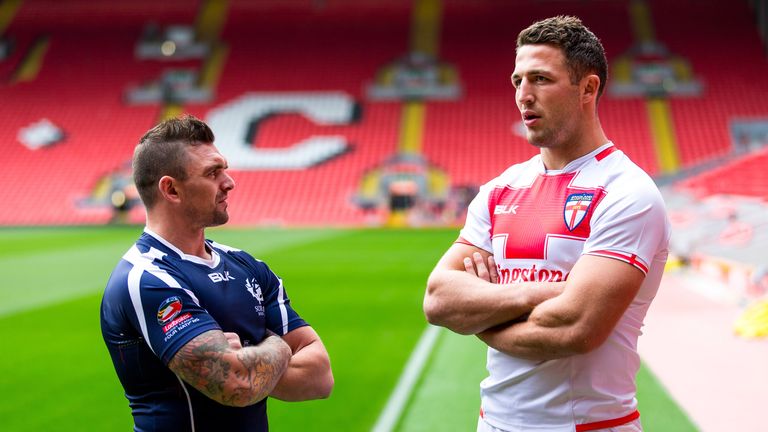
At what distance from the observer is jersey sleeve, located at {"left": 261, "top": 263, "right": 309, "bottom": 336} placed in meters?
3.00

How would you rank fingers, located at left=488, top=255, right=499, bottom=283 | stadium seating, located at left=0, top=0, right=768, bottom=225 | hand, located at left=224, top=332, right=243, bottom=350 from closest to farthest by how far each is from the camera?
hand, located at left=224, top=332, right=243, bottom=350 < fingers, located at left=488, top=255, right=499, bottom=283 < stadium seating, located at left=0, top=0, right=768, bottom=225

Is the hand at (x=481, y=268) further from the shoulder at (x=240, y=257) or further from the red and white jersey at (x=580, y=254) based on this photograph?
the shoulder at (x=240, y=257)

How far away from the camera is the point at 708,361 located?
24.2 feet

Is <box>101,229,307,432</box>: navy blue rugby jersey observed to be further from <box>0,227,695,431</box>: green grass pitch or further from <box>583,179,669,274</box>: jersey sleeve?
<box>0,227,695,431</box>: green grass pitch

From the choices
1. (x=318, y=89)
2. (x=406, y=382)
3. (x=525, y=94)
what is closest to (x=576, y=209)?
(x=525, y=94)

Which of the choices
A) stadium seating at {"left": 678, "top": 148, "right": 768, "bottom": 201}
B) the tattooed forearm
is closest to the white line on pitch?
the tattooed forearm

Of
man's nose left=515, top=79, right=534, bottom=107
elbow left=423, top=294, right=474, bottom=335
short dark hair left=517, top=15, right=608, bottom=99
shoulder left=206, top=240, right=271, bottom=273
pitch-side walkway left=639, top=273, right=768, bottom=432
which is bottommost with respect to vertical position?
pitch-side walkway left=639, top=273, right=768, bottom=432

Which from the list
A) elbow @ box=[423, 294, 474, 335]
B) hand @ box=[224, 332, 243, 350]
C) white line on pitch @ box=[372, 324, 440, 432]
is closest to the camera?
hand @ box=[224, 332, 243, 350]

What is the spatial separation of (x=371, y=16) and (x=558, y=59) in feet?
125

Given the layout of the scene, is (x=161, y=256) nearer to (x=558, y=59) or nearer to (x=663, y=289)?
(x=558, y=59)

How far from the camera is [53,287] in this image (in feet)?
42.6

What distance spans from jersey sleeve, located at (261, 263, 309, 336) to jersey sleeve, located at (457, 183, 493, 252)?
75 cm

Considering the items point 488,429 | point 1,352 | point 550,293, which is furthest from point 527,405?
point 1,352

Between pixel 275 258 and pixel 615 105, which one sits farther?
pixel 615 105
